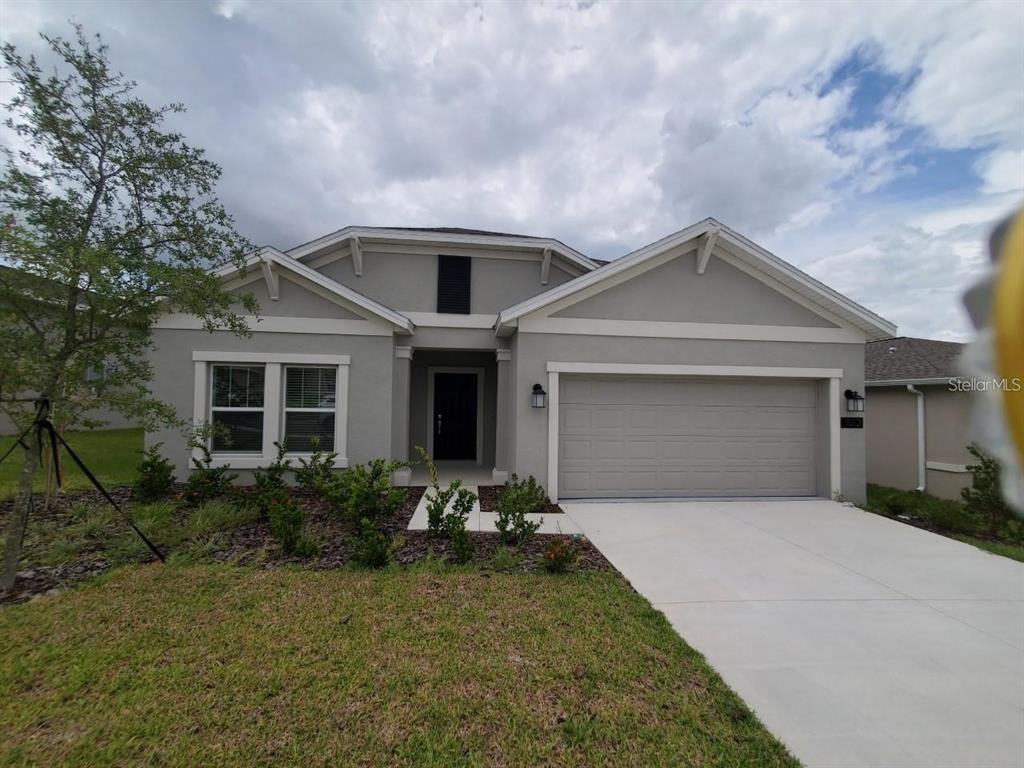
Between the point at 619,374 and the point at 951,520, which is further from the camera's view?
the point at 619,374

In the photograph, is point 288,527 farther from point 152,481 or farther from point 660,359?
point 660,359

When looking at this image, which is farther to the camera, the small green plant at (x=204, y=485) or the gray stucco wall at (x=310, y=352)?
the gray stucco wall at (x=310, y=352)

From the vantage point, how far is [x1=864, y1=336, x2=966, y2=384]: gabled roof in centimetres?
1031

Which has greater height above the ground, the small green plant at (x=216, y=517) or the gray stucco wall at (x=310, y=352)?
the gray stucco wall at (x=310, y=352)

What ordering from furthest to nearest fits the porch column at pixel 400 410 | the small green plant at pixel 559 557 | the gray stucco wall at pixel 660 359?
1. the porch column at pixel 400 410
2. the gray stucco wall at pixel 660 359
3. the small green plant at pixel 559 557

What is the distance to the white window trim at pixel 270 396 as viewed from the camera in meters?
8.21

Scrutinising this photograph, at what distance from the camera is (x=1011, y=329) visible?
546 millimetres

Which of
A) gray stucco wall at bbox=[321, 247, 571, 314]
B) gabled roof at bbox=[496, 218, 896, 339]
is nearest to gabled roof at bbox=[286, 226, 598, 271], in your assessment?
gray stucco wall at bbox=[321, 247, 571, 314]

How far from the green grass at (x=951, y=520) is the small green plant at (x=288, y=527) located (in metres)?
8.76

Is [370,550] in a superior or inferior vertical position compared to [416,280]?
inferior

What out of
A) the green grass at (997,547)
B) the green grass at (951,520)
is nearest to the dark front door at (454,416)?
the green grass at (951,520)

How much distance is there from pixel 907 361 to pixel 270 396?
1517cm

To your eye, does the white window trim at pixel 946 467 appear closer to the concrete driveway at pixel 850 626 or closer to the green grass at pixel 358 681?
the concrete driveway at pixel 850 626

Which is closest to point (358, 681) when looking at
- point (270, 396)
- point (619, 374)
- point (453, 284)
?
point (619, 374)
